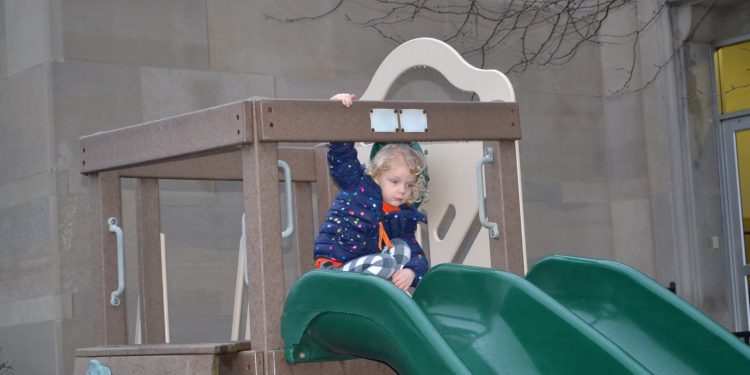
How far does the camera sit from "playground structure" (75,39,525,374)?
3.76 meters

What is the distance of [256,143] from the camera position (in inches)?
148

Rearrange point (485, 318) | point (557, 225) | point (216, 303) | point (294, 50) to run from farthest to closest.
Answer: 1. point (557, 225)
2. point (294, 50)
3. point (216, 303)
4. point (485, 318)

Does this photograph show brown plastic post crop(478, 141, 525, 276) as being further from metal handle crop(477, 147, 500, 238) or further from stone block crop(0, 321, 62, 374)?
stone block crop(0, 321, 62, 374)

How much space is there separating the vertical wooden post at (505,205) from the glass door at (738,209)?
491 centimetres

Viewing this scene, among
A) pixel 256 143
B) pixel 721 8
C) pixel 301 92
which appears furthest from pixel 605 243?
pixel 256 143

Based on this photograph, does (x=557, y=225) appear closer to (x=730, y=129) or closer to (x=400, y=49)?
(x=730, y=129)

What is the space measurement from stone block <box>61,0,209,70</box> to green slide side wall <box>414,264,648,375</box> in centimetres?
370

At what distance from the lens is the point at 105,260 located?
4668 mm

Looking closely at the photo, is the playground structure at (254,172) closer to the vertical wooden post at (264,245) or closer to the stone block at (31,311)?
the vertical wooden post at (264,245)

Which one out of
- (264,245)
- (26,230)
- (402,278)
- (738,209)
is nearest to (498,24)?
(738,209)

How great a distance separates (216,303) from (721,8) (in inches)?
178

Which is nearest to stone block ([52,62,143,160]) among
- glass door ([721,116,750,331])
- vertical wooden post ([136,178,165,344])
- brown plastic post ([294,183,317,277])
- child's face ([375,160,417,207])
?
vertical wooden post ([136,178,165,344])

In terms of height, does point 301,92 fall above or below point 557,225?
above

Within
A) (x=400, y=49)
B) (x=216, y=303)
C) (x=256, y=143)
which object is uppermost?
(x=400, y=49)
